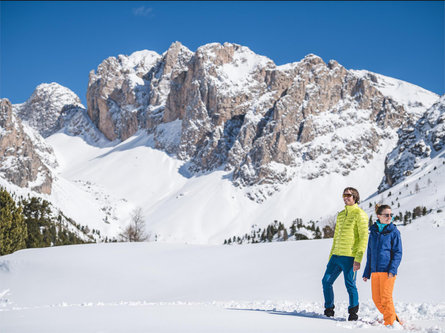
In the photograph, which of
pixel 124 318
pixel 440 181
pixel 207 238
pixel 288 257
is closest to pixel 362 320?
pixel 124 318

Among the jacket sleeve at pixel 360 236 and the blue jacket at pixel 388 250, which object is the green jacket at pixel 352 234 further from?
the blue jacket at pixel 388 250

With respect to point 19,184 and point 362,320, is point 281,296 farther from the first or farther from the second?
point 19,184

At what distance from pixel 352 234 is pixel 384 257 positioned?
845mm

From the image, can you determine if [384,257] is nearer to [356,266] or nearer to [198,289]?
[356,266]

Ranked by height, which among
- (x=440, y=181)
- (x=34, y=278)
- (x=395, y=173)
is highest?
(x=395, y=173)

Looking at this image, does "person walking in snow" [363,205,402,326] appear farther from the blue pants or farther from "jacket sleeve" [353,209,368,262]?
the blue pants

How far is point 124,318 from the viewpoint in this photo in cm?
831

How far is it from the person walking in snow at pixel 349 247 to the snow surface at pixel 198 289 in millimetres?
521

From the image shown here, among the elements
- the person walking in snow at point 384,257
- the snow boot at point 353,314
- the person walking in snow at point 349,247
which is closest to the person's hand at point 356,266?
the person walking in snow at point 349,247

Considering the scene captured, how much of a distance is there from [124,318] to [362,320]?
4.69 metres

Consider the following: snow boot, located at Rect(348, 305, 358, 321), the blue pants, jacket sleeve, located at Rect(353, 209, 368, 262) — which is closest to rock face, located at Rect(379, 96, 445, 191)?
the blue pants

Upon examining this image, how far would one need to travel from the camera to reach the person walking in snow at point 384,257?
8688 mm

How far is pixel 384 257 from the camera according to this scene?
879 centimetres

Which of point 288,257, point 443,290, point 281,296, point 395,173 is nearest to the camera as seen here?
point 443,290
